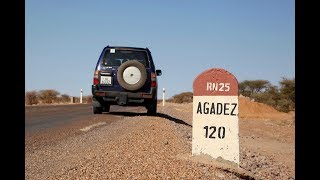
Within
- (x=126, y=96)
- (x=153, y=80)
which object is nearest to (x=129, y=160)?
(x=126, y=96)

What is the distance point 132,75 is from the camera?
14.5 meters

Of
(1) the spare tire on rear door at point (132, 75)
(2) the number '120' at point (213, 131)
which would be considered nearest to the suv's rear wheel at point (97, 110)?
(1) the spare tire on rear door at point (132, 75)

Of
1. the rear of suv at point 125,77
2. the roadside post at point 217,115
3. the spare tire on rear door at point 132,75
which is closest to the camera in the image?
the roadside post at point 217,115

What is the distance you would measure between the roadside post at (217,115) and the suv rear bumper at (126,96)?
8.26 meters

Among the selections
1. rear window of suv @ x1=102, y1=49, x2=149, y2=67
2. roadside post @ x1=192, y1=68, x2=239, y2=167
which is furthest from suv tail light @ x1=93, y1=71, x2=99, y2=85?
roadside post @ x1=192, y1=68, x2=239, y2=167

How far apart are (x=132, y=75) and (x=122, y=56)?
151 centimetres

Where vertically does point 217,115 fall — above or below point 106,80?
below

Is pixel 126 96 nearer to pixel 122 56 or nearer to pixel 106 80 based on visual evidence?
pixel 106 80

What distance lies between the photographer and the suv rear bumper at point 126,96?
48.8 feet

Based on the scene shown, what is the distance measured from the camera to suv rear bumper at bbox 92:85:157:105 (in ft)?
48.8

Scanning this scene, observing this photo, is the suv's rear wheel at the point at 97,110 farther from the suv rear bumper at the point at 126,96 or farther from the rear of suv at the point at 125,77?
the suv rear bumper at the point at 126,96

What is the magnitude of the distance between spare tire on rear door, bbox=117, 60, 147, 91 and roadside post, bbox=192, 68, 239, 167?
778 centimetres
